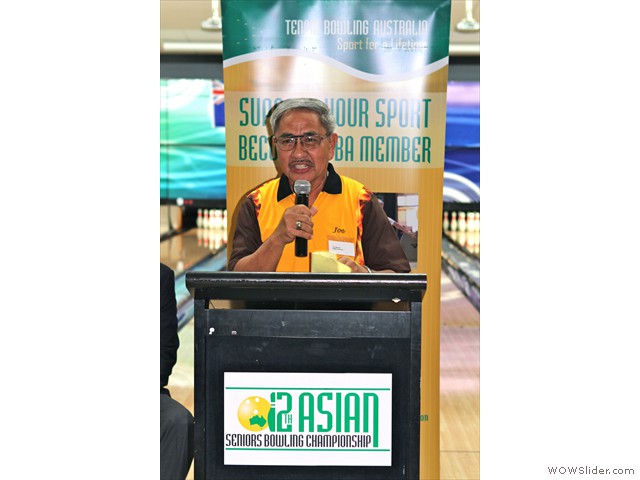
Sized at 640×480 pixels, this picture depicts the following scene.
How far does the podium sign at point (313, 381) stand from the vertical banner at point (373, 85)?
1473 millimetres

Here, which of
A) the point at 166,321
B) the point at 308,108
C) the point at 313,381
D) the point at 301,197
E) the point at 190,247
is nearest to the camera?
the point at 313,381

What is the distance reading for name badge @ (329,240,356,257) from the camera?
9.92 ft

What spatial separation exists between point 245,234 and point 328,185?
355 mm

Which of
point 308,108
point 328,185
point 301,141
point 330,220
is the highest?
point 308,108

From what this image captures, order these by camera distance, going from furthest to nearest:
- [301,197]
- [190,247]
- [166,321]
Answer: [190,247] → [166,321] → [301,197]

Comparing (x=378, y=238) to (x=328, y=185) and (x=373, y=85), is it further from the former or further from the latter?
(x=373, y=85)

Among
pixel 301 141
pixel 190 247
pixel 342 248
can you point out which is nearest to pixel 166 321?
pixel 342 248

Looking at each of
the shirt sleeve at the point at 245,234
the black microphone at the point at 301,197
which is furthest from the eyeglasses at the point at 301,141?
the black microphone at the point at 301,197

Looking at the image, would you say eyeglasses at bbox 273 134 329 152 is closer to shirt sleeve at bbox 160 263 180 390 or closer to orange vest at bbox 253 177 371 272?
orange vest at bbox 253 177 371 272

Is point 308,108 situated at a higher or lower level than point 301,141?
higher

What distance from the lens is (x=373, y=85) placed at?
120 inches

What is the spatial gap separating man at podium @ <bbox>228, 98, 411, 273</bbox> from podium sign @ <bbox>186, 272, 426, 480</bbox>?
1.38m

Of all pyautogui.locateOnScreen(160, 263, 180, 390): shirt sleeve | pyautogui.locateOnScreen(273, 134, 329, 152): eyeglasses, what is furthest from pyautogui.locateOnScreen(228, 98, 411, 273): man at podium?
pyautogui.locateOnScreen(160, 263, 180, 390): shirt sleeve
